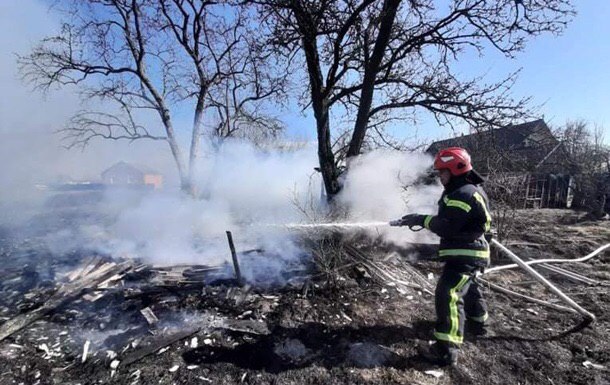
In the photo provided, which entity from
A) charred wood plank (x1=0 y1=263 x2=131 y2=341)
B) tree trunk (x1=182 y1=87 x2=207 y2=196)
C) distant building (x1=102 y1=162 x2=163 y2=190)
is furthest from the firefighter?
distant building (x1=102 y1=162 x2=163 y2=190)

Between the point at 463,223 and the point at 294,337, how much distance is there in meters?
2.44

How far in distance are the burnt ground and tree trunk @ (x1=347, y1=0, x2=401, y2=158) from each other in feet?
12.5

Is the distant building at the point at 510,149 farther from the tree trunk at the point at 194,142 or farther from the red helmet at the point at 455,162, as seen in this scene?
the tree trunk at the point at 194,142

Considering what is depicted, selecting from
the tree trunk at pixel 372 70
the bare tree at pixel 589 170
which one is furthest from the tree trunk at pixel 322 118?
the bare tree at pixel 589 170

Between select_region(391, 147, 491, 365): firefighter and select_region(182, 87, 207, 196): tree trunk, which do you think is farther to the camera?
select_region(182, 87, 207, 196): tree trunk

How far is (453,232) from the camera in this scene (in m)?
3.57

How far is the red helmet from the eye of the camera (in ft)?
12.1

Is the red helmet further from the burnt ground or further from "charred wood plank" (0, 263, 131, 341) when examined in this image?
"charred wood plank" (0, 263, 131, 341)

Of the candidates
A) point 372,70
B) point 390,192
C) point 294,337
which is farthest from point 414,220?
point 372,70

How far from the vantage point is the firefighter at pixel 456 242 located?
3.48 meters

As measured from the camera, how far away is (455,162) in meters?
3.71

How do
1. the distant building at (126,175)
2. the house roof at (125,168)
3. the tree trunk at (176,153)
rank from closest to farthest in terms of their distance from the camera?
the tree trunk at (176,153) < the distant building at (126,175) < the house roof at (125,168)

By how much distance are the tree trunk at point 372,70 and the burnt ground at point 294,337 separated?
3823mm

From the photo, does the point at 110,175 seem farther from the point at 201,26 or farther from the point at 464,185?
the point at 464,185
